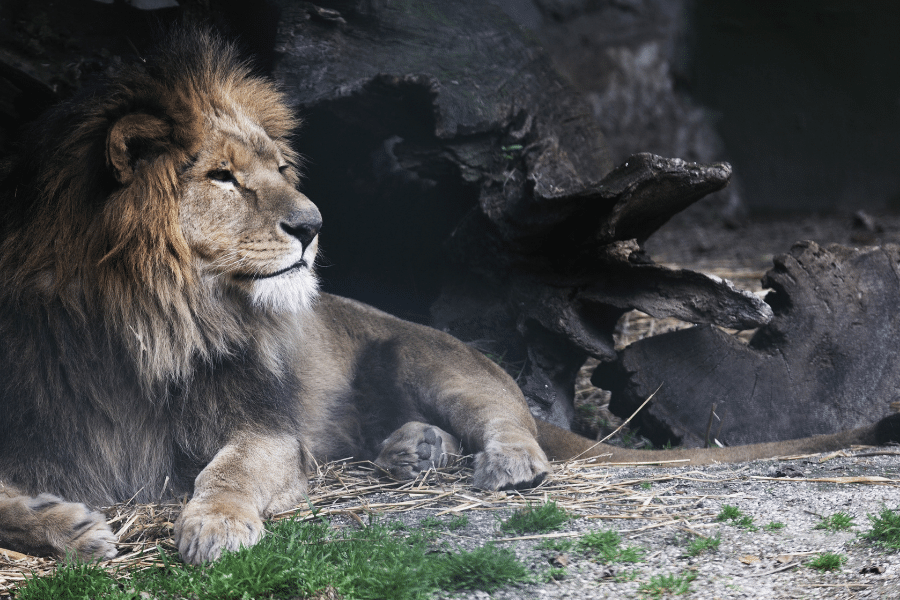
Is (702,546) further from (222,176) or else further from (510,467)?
(222,176)

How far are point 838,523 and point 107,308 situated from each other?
8.57 feet

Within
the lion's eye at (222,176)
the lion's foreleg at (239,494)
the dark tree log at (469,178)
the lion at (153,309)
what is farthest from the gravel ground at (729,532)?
the lion's eye at (222,176)

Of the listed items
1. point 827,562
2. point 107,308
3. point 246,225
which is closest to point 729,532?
point 827,562

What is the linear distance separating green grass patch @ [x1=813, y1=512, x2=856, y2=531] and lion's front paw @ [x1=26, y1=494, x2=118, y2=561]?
234cm

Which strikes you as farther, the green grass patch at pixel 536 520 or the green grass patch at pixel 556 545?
the green grass patch at pixel 536 520

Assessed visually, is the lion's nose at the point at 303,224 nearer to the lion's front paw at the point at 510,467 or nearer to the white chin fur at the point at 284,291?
the white chin fur at the point at 284,291

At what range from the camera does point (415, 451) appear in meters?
3.43

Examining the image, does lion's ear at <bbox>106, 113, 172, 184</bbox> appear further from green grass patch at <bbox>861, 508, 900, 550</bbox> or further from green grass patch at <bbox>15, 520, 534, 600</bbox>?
green grass patch at <bbox>861, 508, 900, 550</bbox>

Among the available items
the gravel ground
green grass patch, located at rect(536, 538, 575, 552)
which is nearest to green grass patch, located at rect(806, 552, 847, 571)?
the gravel ground

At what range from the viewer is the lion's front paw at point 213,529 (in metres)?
2.41

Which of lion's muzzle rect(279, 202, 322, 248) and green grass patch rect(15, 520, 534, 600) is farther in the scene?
lion's muzzle rect(279, 202, 322, 248)

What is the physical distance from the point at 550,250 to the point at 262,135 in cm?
168

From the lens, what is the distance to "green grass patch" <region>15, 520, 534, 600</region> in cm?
212

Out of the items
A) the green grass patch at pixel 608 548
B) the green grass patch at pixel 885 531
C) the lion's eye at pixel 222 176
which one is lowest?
the green grass patch at pixel 608 548
